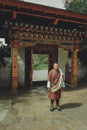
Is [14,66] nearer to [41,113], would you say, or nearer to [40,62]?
[41,113]

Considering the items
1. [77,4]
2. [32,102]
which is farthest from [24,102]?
[77,4]

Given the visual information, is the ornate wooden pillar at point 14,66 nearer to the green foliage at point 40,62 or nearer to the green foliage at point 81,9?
the green foliage at point 81,9

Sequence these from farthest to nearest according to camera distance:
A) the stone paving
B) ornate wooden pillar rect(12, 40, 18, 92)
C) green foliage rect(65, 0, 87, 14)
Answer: green foliage rect(65, 0, 87, 14)
ornate wooden pillar rect(12, 40, 18, 92)
the stone paving

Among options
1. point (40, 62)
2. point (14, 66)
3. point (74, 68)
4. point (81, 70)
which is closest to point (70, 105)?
point (14, 66)

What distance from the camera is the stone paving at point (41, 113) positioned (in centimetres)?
741

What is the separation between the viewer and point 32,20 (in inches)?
528

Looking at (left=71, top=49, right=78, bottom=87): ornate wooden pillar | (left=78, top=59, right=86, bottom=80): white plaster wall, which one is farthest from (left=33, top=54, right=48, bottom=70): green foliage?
(left=71, top=49, right=78, bottom=87): ornate wooden pillar

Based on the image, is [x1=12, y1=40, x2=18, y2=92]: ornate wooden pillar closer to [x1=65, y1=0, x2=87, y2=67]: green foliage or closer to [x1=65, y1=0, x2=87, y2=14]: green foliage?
[x1=65, y1=0, x2=87, y2=67]: green foliage

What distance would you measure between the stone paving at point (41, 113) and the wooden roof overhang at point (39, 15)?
362 centimetres

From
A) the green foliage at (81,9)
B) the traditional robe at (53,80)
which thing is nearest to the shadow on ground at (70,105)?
the traditional robe at (53,80)

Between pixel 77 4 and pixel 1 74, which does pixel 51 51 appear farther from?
pixel 77 4

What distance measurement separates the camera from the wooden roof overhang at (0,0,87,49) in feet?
37.6

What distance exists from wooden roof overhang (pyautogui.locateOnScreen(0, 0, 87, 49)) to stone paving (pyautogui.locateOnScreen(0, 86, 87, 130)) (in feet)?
11.9

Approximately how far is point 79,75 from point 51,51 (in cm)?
300
